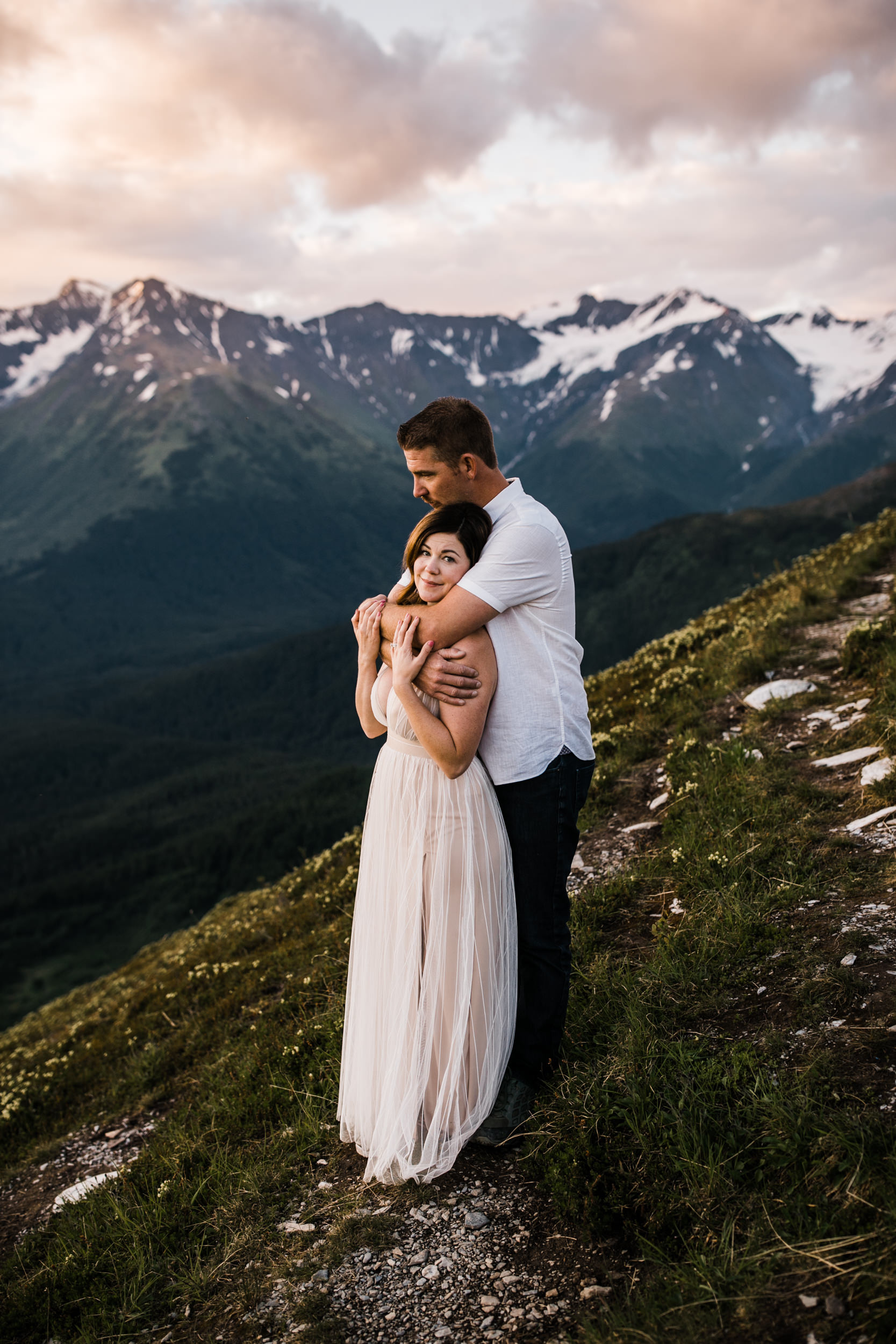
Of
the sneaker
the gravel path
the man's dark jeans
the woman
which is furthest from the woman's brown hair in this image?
the gravel path

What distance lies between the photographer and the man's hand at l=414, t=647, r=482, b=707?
4.69 m

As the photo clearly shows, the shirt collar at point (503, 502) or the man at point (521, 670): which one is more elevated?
the shirt collar at point (503, 502)

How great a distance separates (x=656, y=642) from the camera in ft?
52.0

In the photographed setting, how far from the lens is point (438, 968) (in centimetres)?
505

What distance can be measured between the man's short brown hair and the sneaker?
3.69 metres

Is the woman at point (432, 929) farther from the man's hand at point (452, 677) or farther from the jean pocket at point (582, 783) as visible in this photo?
the jean pocket at point (582, 783)

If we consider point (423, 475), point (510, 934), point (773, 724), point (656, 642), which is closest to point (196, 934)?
point (656, 642)

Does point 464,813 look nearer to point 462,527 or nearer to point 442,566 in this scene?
point 442,566

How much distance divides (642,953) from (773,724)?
3882mm

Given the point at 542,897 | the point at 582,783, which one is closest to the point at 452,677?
the point at 582,783

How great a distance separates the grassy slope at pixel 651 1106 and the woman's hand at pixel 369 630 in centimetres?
277

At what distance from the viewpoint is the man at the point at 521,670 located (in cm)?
463

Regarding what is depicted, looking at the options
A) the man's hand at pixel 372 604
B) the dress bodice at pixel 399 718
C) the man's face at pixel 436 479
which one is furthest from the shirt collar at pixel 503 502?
the dress bodice at pixel 399 718

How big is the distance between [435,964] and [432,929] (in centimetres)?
20
